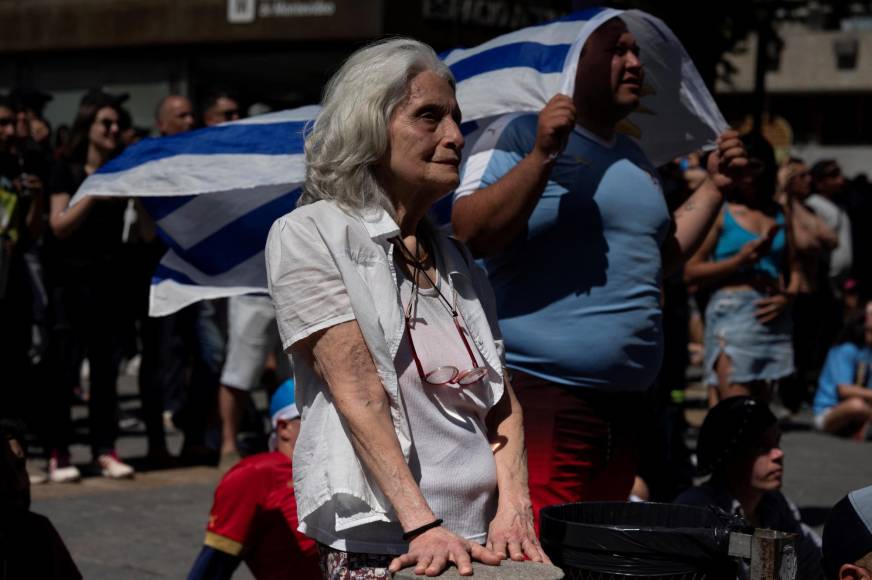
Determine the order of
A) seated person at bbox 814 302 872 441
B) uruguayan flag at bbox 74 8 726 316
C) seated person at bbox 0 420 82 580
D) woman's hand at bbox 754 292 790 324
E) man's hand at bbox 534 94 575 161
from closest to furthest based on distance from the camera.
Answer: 1. man's hand at bbox 534 94 575 161
2. seated person at bbox 0 420 82 580
3. uruguayan flag at bbox 74 8 726 316
4. woman's hand at bbox 754 292 790 324
5. seated person at bbox 814 302 872 441

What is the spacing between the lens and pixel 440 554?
8.05 ft

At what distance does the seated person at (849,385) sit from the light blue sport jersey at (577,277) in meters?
6.94

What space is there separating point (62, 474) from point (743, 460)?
3.87m

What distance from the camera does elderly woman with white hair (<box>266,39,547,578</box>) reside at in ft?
8.66

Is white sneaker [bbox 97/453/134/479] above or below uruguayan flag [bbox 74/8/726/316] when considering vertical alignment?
below

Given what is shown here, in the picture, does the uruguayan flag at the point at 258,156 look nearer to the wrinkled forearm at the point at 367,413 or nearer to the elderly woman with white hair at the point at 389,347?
the elderly woman with white hair at the point at 389,347

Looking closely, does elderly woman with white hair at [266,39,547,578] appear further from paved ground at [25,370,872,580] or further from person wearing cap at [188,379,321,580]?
paved ground at [25,370,872,580]

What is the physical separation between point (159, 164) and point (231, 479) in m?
1.23

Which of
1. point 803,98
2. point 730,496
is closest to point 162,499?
point 730,496

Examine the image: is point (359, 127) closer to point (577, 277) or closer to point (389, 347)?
point (389, 347)

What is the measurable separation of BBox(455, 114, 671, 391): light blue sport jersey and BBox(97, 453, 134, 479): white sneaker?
4.19 meters

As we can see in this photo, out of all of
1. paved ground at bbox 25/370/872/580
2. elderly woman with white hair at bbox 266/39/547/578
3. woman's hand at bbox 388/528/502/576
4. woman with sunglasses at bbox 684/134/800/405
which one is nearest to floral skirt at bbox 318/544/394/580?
elderly woman with white hair at bbox 266/39/547/578

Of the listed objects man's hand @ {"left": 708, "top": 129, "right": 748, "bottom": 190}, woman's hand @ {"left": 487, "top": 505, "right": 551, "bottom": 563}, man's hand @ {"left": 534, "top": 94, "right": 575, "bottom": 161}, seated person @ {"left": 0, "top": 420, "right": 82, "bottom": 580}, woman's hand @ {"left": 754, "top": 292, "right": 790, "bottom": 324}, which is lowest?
woman's hand @ {"left": 754, "top": 292, "right": 790, "bottom": 324}

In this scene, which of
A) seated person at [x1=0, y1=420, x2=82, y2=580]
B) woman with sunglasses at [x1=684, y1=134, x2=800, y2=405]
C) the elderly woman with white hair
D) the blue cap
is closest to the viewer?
the elderly woman with white hair
